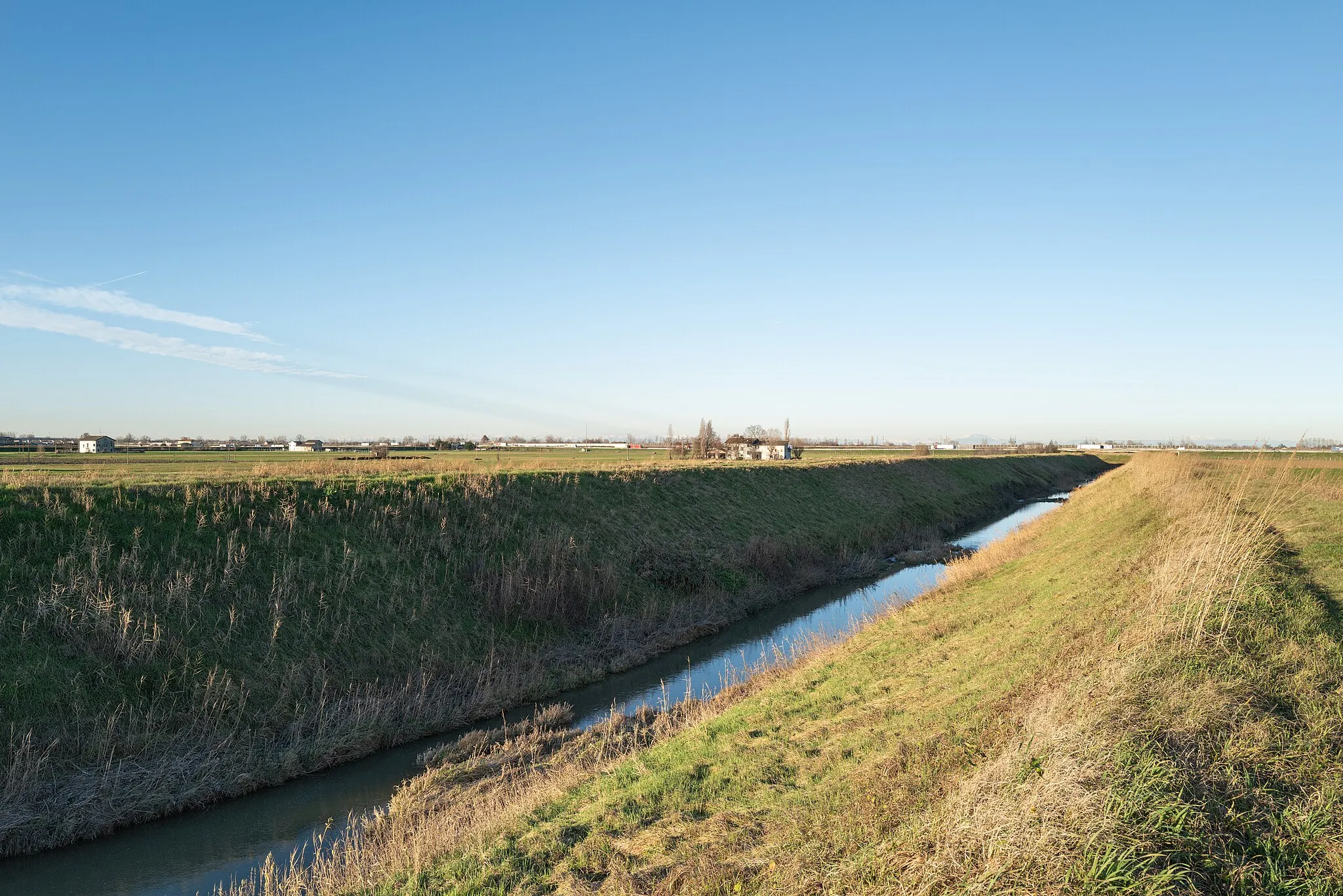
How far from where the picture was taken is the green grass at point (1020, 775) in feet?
18.4

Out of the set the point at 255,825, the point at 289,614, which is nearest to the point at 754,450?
the point at 289,614

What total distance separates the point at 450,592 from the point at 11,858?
38.1ft

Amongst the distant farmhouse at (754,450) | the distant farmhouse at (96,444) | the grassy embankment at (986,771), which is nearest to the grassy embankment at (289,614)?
the grassy embankment at (986,771)

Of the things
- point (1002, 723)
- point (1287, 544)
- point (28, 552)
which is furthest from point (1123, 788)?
point (28, 552)

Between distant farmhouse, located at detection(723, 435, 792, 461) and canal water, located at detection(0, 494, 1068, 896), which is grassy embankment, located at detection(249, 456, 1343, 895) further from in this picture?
distant farmhouse, located at detection(723, 435, 792, 461)

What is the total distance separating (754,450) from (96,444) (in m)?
94.6

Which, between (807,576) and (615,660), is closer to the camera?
(615,660)

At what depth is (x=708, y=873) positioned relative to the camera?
7.45 metres

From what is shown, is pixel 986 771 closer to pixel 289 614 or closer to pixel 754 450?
pixel 289 614

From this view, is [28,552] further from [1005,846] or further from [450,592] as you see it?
[1005,846]

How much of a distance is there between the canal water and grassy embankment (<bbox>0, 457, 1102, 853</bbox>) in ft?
1.19

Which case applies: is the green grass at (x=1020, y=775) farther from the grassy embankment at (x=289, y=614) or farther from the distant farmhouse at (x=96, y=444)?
the distant farmhouse at (x=96, y=444)

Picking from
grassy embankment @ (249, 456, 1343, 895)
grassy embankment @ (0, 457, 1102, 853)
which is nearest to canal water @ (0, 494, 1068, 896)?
grassy embankment @ (0, 457, 1102, 853)

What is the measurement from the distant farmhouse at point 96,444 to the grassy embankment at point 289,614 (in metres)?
90.7
